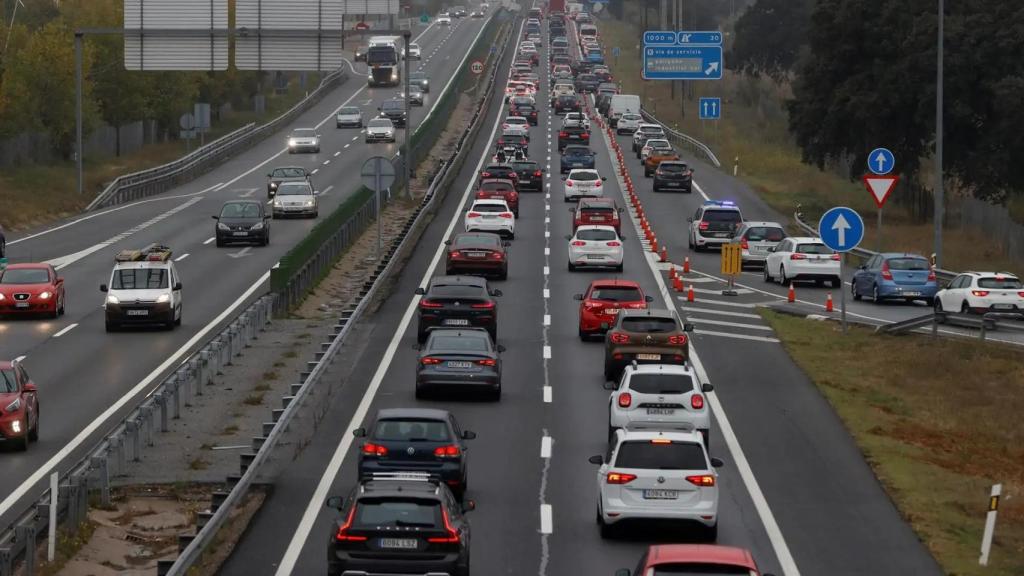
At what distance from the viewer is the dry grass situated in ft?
76.7

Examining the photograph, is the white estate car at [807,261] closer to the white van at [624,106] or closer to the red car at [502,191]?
the red car at [502,191]

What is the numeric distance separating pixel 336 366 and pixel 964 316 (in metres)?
13.7

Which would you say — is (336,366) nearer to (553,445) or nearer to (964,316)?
(553,445)

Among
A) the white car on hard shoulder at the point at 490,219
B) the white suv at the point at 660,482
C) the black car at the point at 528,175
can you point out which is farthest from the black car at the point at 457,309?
the black car at the point at 528,175

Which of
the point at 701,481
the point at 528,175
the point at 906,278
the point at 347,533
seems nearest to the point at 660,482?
the point at 701,481

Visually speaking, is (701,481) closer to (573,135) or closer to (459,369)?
(459,369)

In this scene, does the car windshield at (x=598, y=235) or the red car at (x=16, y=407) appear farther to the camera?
the car windshield at (x=598, y=235)

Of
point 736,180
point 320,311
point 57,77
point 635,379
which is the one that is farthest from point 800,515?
point 57,77

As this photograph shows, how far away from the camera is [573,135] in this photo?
305ft

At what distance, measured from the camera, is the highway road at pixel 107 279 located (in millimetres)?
29609

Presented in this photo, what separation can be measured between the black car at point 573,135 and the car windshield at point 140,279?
53.2 metres

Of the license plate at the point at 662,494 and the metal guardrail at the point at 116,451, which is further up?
the license plate at the point at 662,494

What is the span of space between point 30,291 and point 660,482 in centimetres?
2528

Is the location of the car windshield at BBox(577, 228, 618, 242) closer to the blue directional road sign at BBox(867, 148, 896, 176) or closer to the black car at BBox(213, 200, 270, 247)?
the blue directional road sign at BBox(867, 148, 896, 176)
